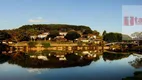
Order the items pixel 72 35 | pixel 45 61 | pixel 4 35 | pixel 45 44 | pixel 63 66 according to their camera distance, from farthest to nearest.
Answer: pixel 72 35
pixel 45 44
pixel 4 35
pixel 45 61
pixel 63 66

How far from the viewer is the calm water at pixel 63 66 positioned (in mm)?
9875

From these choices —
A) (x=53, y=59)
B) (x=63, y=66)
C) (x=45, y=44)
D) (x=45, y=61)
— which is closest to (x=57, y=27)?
(x=45, y=44)

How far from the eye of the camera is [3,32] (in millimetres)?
17531

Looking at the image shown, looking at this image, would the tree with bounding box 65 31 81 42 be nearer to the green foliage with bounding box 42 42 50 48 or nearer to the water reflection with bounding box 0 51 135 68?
the water reflection with bounding box 0 51 135 68

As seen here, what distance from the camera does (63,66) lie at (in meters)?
12.6

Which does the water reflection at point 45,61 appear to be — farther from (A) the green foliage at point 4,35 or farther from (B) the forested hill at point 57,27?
(B) the forested hill at point 57,27

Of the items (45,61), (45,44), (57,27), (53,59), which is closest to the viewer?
(45,61)

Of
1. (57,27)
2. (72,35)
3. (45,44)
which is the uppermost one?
(57,27)

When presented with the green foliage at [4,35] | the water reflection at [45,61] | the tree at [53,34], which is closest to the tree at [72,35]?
the tree at [53,34]

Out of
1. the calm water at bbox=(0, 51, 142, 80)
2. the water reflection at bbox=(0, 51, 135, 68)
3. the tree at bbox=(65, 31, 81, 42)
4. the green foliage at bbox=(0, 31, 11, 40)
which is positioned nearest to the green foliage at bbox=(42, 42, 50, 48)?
the water reflection at bbox=(0, 51, 135, 68)

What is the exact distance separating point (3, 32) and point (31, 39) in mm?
1820

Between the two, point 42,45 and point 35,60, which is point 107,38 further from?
point 35,60

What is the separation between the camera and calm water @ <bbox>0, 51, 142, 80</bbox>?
9.88 meters

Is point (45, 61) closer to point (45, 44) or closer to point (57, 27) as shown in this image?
point (45, 44)
